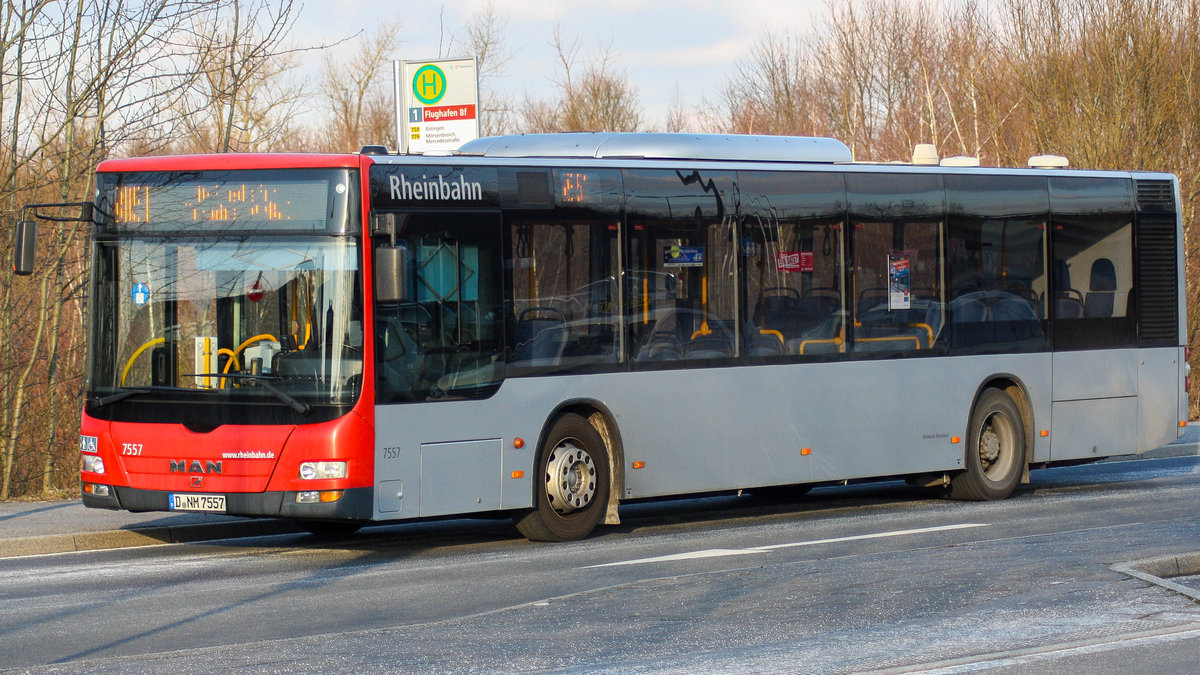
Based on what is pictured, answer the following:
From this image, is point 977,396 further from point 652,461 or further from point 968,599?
point 968,599

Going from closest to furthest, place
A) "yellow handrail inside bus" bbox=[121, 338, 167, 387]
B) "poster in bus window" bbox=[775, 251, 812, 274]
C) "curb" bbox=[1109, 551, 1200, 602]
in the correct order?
1. "curb" bbox=[1109, 551, 1200, 602]
2. "yellow handrail inside bus" bbox=[121, 338, 167, 387]
3. "poster in bus window" bbox=[775, 251, 812, 274]

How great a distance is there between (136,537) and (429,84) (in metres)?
10.7

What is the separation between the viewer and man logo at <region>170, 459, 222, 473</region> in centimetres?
1087

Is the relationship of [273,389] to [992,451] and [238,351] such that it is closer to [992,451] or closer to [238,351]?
[238,351]

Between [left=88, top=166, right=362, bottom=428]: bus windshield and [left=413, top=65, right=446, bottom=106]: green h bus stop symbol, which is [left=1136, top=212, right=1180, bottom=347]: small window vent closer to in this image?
[left=88, top=166, right=362, bottom=428]: bus windshield

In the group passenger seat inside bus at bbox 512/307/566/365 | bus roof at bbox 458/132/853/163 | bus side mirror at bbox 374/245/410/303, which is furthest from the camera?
bus roof at bbox 458/132/853/163

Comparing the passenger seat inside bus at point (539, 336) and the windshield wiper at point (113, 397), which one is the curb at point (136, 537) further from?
the passenger seat inside bus at point (539, 336)

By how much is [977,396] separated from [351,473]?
693cm

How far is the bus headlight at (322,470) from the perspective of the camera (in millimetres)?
10656

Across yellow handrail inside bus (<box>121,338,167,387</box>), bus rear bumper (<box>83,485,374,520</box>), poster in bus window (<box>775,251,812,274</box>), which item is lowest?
bus rear bumper (<box>83,485,374,520</box>)

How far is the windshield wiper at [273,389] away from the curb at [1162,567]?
540cm

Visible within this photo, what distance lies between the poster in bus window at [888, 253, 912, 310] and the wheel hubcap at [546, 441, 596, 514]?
3.71 meters

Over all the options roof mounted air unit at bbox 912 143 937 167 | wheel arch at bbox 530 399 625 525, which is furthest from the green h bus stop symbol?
wheel arch at bbox 530 399 625 525

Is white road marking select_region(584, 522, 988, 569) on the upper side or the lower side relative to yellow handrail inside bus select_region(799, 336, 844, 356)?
lower
